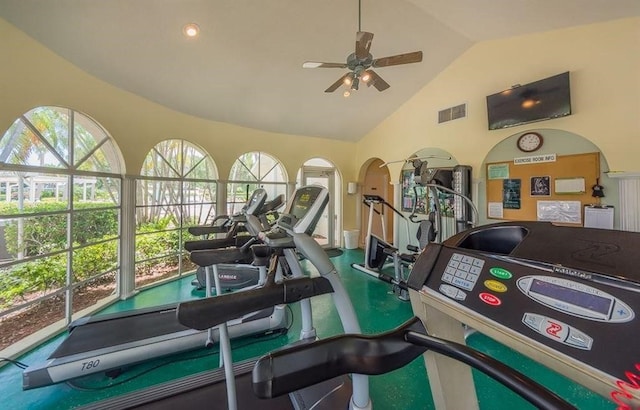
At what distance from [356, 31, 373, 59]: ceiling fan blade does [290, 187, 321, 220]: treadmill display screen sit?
1605 millimetres

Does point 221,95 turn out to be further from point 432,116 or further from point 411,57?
point 432,116

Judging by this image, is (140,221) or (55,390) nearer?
(55,390)

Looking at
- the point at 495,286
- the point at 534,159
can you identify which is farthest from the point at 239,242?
the point at 534,159

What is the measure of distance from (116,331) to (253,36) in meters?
3.38

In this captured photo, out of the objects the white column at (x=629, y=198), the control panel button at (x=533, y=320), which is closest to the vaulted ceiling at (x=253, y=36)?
the white column at (x=629, y=198)

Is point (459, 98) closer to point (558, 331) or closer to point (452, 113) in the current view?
point (452, 113)

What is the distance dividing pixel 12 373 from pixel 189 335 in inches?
51.0

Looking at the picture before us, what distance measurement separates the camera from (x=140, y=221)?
147 inches

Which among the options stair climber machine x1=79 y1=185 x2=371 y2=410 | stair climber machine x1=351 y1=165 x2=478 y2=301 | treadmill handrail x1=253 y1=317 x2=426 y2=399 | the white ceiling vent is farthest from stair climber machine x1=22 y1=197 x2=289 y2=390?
the white ceiling vent

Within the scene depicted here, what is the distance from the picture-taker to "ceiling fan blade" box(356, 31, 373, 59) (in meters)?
2.42

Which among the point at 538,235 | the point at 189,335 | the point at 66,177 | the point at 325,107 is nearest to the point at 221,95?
the point at 325,107

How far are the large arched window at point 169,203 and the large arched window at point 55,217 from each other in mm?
369

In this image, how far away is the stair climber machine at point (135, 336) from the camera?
185 centimetres

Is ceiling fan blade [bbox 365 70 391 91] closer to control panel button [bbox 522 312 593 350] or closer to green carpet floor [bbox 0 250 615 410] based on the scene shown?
green carpet floor [bbox 0 250 615 410]
